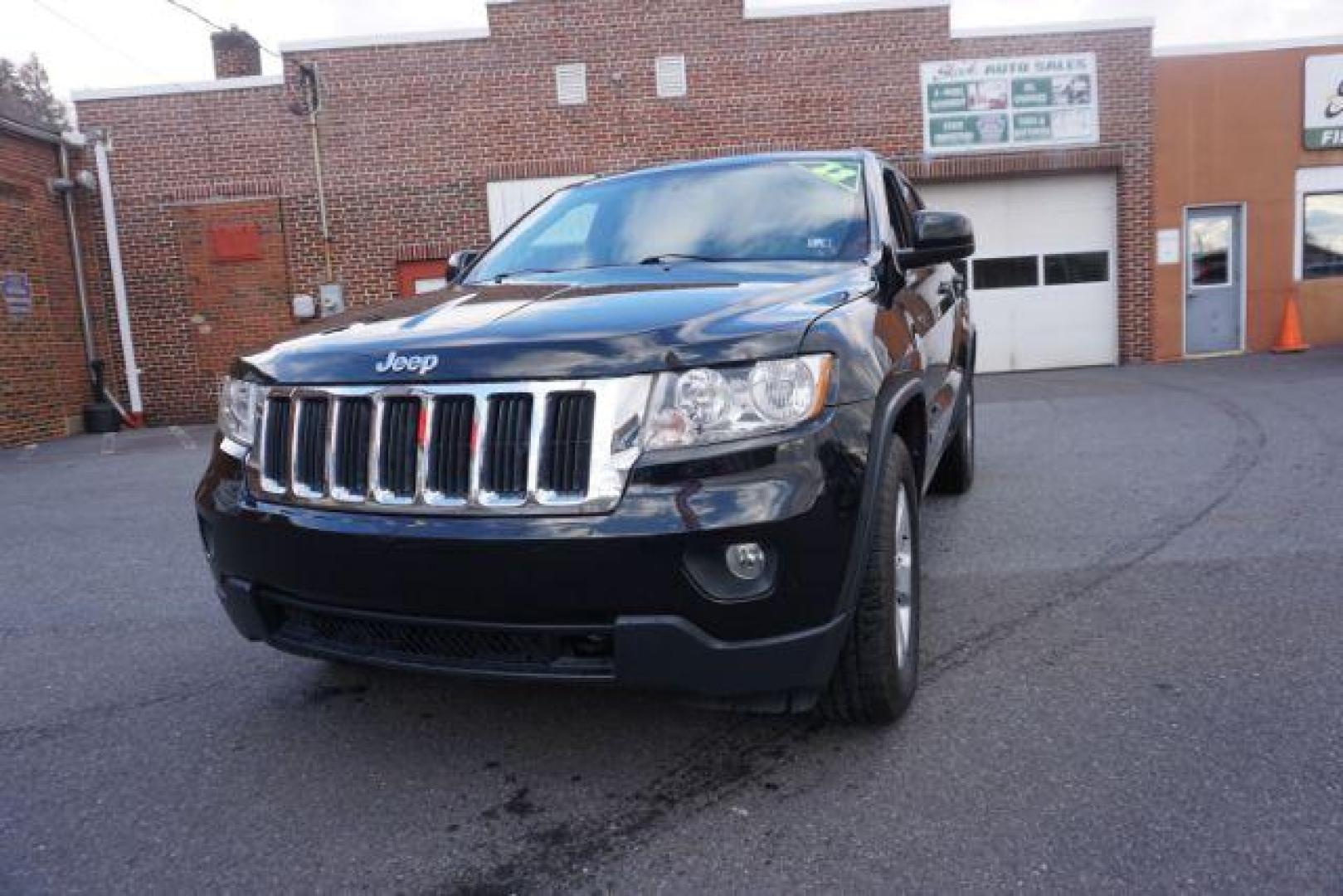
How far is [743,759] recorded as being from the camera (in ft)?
8.53

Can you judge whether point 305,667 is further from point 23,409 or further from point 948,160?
point 948,160

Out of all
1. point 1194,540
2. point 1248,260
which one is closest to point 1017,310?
point 1248,260

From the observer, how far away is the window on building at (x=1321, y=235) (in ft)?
48.0

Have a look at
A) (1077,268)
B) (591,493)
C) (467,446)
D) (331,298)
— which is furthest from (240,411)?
(1077,268)

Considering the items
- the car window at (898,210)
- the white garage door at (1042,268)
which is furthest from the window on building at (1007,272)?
the car window at (898,210)

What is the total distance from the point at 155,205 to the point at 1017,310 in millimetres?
12341

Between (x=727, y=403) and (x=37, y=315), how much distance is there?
12958mm

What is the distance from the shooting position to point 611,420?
2.15 meters

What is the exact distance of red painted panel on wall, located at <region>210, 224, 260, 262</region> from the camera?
44.2 ft

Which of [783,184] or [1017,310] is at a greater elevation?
[783,184]

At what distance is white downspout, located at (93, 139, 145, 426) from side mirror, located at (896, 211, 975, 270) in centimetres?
1313

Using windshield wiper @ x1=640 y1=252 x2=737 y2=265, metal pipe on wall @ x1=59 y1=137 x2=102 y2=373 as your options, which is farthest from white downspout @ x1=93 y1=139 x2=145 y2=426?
windshield wiper @ x1=640 y1=252 x2=737 y2=265

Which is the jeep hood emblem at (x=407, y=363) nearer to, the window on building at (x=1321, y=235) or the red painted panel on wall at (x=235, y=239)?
the red painted panel on wall at (x=235, y=239)

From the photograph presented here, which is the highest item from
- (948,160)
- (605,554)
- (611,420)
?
(948,160)
